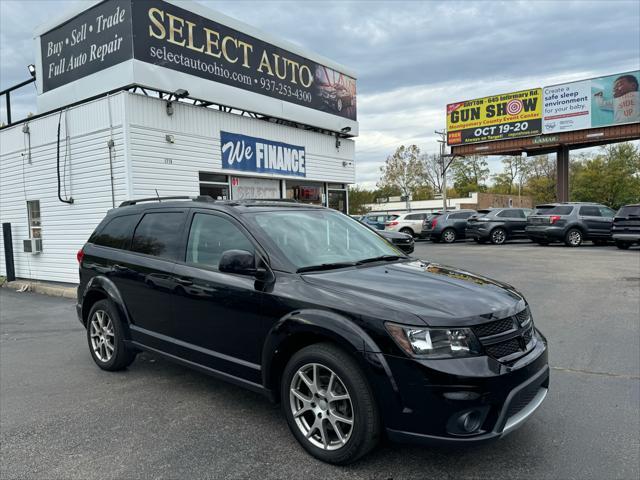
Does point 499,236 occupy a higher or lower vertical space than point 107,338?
lower

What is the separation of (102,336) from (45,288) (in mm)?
7296

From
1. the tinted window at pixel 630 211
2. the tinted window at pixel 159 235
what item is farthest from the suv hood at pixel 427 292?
the tinted window at pixel 630 211

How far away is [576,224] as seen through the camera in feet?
59.6

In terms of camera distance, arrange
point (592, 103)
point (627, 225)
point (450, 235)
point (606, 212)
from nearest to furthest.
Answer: point (627, 225)
point (606, 212)
point (450, 235)
point (592, 103)

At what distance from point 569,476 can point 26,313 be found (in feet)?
29.5

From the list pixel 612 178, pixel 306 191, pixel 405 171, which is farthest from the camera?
pixel 405 171

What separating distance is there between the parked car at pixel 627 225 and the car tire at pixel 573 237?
1.47m

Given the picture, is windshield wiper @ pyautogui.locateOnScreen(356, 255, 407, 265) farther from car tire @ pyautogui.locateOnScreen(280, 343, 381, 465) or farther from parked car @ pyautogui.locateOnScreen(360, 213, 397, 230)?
parked car @ pyautogui.locateOnScreen(360, 213, 397, 230)

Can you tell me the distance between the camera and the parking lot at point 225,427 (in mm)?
3021

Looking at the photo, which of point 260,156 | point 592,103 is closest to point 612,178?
point 592,103

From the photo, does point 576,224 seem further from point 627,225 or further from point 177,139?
point 177,139

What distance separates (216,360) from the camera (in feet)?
12.3

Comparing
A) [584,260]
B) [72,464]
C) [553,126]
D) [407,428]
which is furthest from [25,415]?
[553,126]

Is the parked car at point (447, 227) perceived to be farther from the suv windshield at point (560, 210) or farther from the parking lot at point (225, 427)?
Result: the parking lot at point (225, 427)
